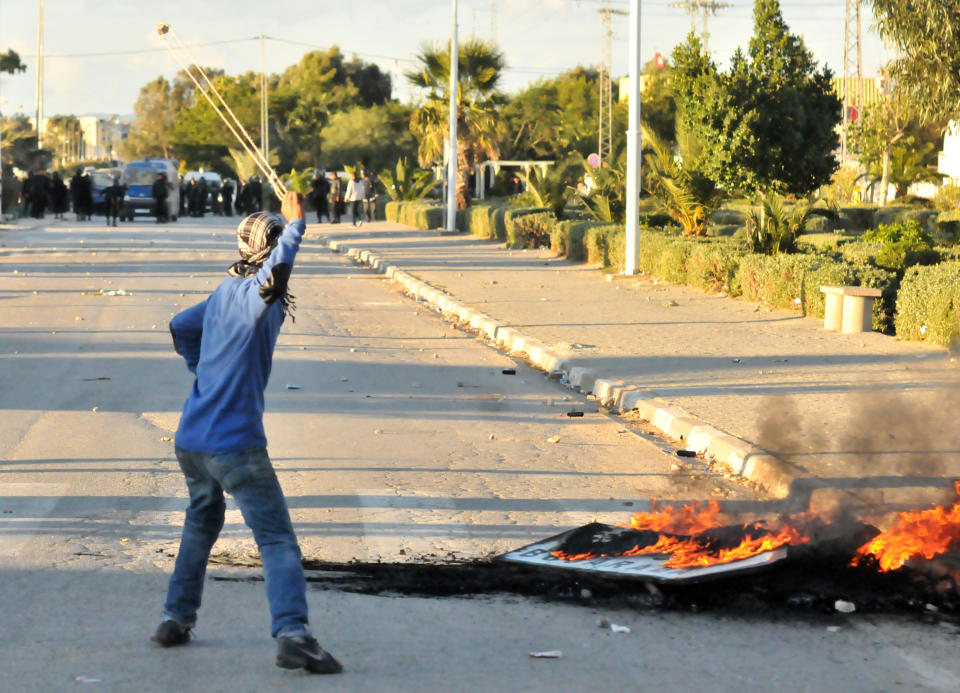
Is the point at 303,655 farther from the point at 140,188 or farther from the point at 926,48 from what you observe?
the point at 140,188

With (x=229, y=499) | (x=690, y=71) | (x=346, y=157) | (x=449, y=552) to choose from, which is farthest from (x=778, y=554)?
(x=346, y=157)

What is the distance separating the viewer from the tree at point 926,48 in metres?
18.5

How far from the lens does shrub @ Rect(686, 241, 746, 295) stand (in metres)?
19.1

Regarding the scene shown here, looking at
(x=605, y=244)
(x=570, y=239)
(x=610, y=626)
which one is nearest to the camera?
(x=610, y=626)

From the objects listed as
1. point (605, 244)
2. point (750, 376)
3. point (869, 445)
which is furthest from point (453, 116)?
point (869, 445)

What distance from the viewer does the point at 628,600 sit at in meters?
5.70

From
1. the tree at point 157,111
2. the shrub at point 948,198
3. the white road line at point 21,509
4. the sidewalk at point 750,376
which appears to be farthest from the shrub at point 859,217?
the tree at point 157,111

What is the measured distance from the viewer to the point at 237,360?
4.87 metres

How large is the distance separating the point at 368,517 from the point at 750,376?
18.2 feet

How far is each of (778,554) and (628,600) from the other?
0.72 meters

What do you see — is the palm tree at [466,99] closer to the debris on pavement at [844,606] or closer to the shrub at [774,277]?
the shrub at [774,277]

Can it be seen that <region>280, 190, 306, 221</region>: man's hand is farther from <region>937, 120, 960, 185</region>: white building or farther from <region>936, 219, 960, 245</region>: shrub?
<region>937, 120, 960, 185</region>: white building

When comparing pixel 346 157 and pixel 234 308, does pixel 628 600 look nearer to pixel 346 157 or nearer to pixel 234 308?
pixel 234 308

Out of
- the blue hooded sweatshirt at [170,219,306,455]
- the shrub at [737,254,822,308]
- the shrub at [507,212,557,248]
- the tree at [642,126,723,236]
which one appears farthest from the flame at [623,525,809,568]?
the shrub at [507,212,557,248]
